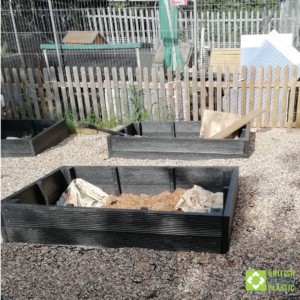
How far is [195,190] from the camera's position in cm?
391

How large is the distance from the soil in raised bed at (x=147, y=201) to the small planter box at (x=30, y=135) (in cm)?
260

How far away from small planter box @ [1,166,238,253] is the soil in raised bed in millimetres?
114

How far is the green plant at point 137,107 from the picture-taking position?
278 inches

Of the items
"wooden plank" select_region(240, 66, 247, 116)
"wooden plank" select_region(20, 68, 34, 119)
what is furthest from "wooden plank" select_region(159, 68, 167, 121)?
"wooden plank" select_region(20, 68, 34, 119)

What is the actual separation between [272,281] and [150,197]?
174cm

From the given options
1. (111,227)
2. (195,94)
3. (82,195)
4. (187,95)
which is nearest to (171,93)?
(187,95)

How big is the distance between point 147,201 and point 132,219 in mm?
911

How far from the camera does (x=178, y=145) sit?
5461 millimetres

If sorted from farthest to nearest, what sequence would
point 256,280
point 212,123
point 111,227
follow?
1. point 212,123
2. point 111,227
3. point 256,280

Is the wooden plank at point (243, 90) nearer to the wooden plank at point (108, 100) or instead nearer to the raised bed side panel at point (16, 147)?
the wooden plank at point (108, 100)

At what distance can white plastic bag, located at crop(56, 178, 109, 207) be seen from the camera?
4035mm

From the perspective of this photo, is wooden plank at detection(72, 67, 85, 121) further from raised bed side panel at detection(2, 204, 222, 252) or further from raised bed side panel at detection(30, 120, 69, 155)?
raised bed side panel at detection(2, 204, 222, 252)

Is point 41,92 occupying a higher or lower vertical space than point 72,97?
higher

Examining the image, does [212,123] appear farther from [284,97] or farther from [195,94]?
[284,97]
